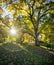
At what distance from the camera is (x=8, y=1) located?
94.9 ft

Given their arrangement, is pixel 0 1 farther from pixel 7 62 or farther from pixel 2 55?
pixel 7 62

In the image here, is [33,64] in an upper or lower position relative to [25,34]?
lower

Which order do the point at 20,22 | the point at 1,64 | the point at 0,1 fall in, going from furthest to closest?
the point at 20,22
the point at 0,1
the point at 1,64

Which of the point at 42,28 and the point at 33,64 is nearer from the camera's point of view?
the point at 33,64

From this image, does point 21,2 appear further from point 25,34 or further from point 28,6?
point 25,34

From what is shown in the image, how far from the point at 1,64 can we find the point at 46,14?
66.3 feet

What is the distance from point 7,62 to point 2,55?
6.20 feet

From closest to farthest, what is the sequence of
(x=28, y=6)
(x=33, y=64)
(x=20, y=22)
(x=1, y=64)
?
(x=1, y=64) → (x=33, y=64) → (x=28, y=6) → (x=20, y=22)

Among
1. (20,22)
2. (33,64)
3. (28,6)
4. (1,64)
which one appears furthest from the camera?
(20,22)

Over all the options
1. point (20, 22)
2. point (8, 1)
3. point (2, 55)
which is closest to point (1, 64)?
point (2, 55)

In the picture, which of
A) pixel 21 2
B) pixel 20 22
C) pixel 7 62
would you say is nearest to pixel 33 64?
pixel 7 62

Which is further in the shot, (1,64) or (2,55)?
(2,55)

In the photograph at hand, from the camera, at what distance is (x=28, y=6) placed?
101 ft

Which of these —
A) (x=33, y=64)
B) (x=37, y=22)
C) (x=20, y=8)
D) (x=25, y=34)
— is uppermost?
(x=20, y=8)
